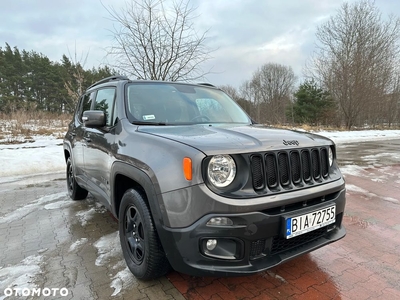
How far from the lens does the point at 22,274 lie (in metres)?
2.47

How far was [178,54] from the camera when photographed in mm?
10180

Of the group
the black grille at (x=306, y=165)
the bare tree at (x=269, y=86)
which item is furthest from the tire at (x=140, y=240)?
the bare tree at (x=269, y=86)

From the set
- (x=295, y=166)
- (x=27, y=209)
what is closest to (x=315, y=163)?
(x=295, y=166)

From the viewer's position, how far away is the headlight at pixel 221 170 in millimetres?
1779

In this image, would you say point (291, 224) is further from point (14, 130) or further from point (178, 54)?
point (14, 130)

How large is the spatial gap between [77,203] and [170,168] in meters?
3.42

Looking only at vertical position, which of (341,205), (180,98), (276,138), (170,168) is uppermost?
(180,98)

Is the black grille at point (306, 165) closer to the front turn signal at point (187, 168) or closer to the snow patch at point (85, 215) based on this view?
the front turn signal at point (187, 168)

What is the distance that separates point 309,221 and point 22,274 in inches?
101

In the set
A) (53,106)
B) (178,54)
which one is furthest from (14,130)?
(53,106)

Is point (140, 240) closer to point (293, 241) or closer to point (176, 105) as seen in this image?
point (293, 241)

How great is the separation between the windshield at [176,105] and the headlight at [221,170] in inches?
42.3

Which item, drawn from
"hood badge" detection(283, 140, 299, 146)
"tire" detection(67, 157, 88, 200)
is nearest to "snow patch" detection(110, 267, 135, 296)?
"hood badge" detection(283, 140, 299, 146)

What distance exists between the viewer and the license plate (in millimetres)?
1857
